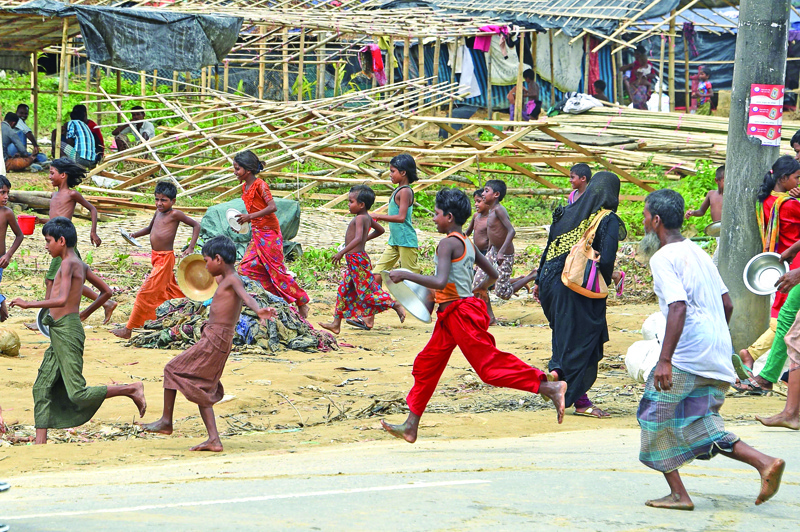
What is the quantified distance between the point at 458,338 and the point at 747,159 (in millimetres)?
2824

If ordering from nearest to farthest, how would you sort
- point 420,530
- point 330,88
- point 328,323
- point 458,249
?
point 420,530
point 458,249
point 328,323
point 330,88

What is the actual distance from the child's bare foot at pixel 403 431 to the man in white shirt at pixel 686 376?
1.66 m

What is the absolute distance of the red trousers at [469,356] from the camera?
5.33 metres

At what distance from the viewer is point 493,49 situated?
23000 millimetres

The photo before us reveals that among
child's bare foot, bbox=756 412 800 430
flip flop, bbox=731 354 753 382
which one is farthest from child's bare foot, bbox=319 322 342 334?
child's bare foot, bbox=756 412 800 430

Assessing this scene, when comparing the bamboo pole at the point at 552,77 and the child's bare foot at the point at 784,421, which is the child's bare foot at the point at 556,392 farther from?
the bamboo pole at the point at 552,77

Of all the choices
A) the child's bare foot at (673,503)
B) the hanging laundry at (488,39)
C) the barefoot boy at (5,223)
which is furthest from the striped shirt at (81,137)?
the child's bare foot at (673,503)

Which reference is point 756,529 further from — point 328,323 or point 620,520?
point 328,323

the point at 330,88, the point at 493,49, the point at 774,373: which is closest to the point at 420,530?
the point at 774,373

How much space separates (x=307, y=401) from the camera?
261 inches

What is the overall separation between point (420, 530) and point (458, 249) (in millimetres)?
2206

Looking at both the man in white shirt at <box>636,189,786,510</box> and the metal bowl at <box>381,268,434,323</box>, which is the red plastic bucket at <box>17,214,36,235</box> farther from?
the man in white shirt at <box>636,189,786,510</box>

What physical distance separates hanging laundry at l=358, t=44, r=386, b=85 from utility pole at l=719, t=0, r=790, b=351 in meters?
15.1

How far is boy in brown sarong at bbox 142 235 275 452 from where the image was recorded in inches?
209
